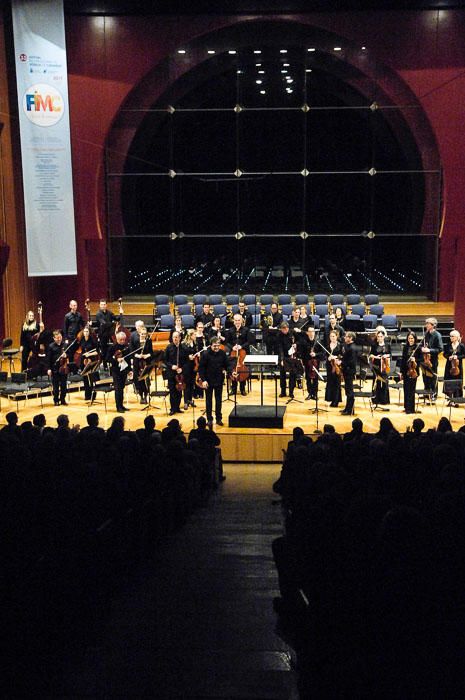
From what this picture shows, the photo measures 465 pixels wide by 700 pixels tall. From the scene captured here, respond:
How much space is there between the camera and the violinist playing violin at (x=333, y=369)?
11578 mm

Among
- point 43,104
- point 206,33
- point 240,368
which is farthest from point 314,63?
point 240,368

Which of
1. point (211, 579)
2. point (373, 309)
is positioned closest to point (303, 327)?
point (373, 309)

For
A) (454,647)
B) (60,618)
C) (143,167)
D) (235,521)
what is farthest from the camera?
(143,167)

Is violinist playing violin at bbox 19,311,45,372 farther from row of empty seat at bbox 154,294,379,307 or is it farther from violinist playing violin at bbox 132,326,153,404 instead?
row of empty seat at bbox 154,294,379,307

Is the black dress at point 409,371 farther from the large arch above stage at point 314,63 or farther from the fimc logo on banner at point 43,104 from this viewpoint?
the fimc logo on banner at point 43,104

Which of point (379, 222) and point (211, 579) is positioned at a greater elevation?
point (379, 222)

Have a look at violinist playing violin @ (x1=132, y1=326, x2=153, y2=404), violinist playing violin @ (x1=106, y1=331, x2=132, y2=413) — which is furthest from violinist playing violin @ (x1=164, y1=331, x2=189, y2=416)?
violinist playing violin @ (x1=106, y1=331, x2=132, y2=413)

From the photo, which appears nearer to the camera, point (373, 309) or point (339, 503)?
point (339, 503)

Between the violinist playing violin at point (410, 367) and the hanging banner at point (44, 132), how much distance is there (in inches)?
290

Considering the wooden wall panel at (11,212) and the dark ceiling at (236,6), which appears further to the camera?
the dark ceiling at (236,6)

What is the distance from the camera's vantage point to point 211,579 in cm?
536

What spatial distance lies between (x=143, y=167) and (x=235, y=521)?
40.1 ft

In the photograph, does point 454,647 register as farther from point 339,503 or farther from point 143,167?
point 143,167

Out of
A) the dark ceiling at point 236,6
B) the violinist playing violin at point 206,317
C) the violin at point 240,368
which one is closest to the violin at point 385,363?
the violin at point 240,368
